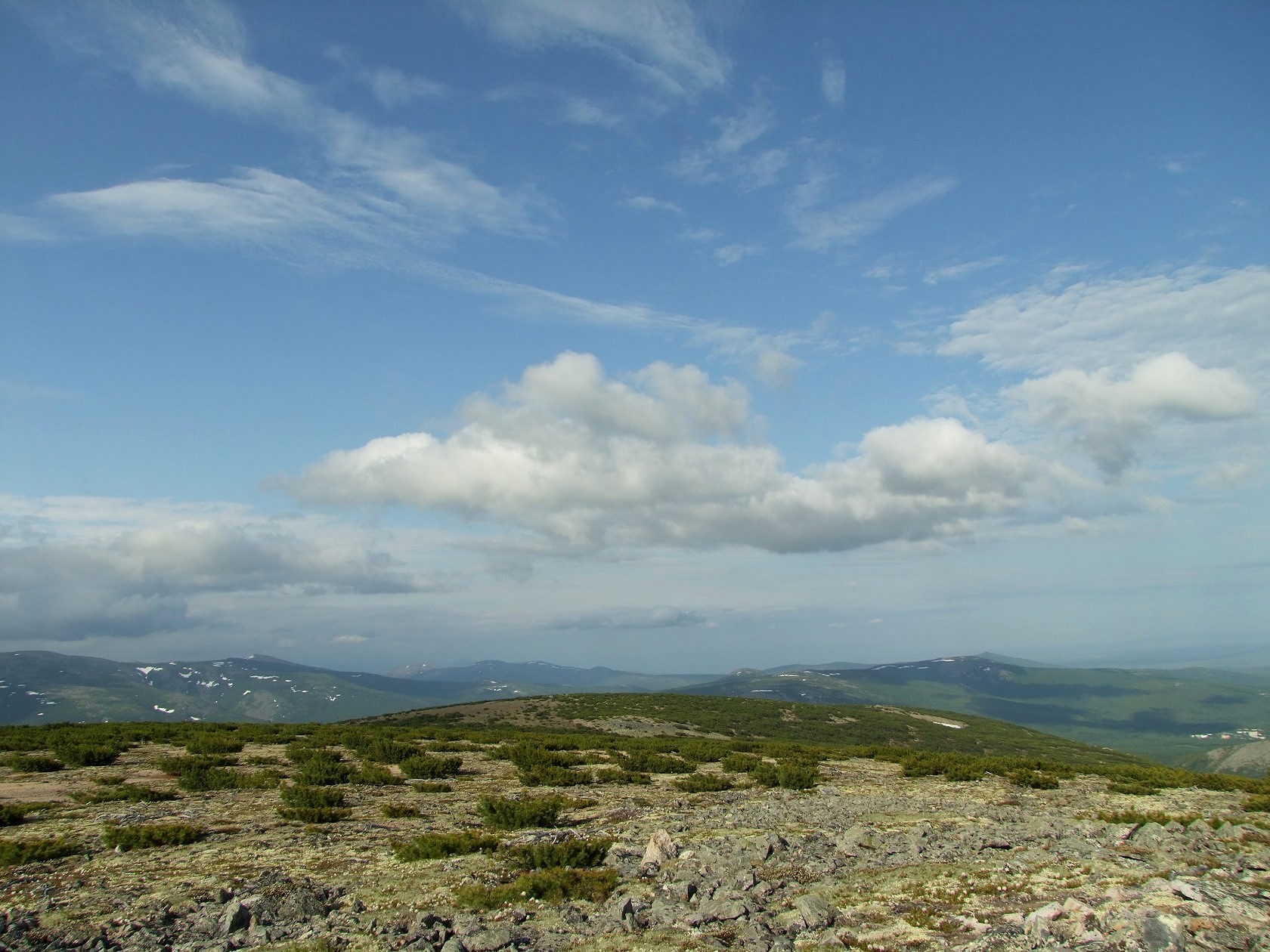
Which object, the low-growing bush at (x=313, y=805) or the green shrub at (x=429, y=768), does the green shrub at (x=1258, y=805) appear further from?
the green shrub at (x=429, y=768)

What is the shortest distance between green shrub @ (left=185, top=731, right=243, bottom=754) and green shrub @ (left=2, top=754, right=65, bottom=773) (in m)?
4.51

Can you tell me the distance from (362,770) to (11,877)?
477 inches

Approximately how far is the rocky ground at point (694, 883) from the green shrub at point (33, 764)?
6297 millimetres

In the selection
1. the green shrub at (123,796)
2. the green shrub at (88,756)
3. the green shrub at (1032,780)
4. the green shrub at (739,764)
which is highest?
the green shrub at (123,796)

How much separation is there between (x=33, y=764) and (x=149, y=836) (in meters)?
15.1

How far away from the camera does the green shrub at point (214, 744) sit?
27913 mm

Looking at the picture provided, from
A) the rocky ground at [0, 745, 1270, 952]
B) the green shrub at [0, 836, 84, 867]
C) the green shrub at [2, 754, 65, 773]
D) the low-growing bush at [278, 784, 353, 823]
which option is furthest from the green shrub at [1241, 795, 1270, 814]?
the green shrub at [2, 754, 65, 773]

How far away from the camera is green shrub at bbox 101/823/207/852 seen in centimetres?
1358

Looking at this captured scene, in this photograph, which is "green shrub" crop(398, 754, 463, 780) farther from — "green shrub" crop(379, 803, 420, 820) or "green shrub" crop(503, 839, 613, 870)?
"green shrub" crop(503, 839, 613, 870)

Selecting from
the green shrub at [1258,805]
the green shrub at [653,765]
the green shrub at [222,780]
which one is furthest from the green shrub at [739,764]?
the green shrub at [222,780]

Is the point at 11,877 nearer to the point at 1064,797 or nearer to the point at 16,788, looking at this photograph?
the point at 16,788

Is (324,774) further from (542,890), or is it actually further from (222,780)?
(542,890)

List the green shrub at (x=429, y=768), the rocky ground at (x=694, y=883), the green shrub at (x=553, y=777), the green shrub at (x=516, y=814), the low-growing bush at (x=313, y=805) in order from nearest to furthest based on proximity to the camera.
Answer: the rocky ground at (x=694, y=883) < the green shrub at (x=516, y=814) < the low-growing bush at (x=313, y=805) < the green shrub at (x=553, y=777) < the green shrub at (x=429, y=768)

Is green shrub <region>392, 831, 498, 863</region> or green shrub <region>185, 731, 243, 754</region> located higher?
green shrub <region>392, 831, 498, 863</region>
